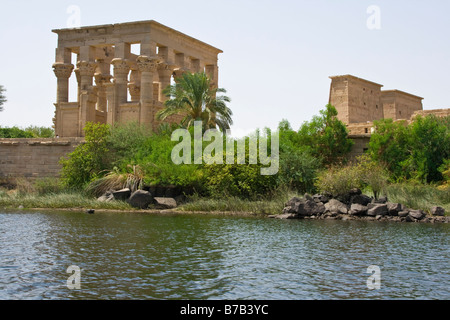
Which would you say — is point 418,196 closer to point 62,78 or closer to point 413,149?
point 413,149

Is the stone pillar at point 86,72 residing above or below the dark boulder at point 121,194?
above

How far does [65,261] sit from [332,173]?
16.8 m

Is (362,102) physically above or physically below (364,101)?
below

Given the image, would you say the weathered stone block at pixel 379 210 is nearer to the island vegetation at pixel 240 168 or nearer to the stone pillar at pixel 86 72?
the island vegetation at pixel 240 168

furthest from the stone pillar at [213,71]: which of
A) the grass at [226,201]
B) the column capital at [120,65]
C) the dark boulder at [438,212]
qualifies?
the dark boulder at [438,212]

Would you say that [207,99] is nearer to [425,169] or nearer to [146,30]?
[146,30]

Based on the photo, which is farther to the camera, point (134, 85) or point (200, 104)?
point (134, 85)

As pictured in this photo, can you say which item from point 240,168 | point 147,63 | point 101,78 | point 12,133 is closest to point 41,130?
point 12,133

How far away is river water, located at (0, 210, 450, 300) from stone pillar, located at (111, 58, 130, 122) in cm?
1625

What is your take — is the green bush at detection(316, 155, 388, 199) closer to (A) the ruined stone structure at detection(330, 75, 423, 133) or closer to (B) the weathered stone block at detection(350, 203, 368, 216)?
(B) the weathered stone block at detection(350, 203, 368, 216)

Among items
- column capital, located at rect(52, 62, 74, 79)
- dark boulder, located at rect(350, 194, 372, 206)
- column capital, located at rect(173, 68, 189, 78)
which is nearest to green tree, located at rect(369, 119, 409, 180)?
dark boulder, located at rect(350, 194, 372, 206)

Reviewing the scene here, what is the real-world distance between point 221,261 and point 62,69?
28.4 meters

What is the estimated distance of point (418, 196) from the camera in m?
25.8

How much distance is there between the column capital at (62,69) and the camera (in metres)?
37.8
